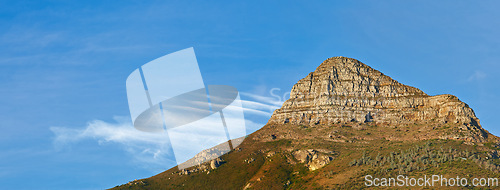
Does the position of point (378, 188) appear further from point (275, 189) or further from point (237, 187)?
point (237, 187)

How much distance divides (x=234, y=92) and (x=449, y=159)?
10582 cm

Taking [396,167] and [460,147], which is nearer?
[396,167]

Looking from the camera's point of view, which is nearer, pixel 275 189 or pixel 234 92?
pixel 234 92

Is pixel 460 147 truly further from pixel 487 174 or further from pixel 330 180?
pixel 330 180

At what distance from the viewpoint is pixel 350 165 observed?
186125 millimetres

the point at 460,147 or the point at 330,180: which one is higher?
the point at 460,147

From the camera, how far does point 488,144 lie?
19562cm

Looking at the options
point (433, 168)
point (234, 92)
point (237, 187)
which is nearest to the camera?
point (234, 92)

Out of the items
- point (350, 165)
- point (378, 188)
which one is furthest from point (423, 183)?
point (350, 165)

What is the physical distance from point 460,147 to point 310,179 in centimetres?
6637

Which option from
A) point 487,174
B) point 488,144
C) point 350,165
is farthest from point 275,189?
point 488,144

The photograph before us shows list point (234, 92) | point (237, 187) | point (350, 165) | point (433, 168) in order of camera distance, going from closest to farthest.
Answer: point (234, 92), point (433, 168), point (350, 165), point (237, 187)

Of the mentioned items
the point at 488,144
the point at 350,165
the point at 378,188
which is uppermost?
the point at 488,144

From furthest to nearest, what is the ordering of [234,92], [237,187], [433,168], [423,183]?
[237,187], [433,168], [423,183], [234,92]
